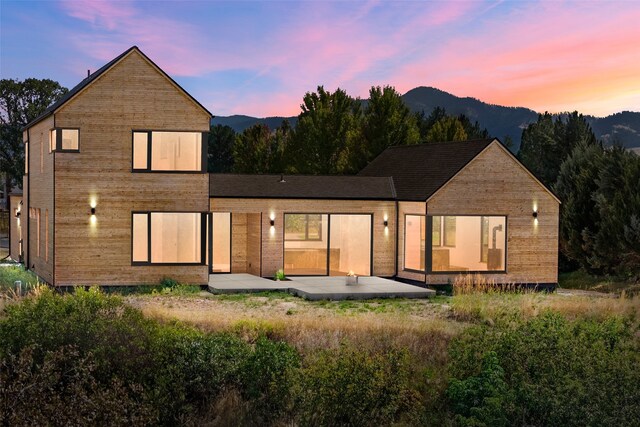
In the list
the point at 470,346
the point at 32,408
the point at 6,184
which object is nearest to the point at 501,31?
the point at 470,346

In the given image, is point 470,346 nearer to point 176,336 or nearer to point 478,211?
point 176,336

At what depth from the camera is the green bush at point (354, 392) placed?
446 inches

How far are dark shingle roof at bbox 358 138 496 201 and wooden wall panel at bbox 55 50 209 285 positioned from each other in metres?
7.60

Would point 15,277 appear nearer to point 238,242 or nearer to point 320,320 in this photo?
point 238,242

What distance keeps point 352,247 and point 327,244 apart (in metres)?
0.87

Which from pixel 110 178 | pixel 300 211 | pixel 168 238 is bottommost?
pixel 168 238

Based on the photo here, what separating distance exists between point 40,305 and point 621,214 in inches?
826

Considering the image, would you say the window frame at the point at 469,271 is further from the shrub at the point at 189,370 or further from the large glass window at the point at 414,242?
the shrub at the point at 189,370

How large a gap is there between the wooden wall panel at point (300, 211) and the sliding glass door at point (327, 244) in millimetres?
232

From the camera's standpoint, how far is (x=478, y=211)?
2620cm

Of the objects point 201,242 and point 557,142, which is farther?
point 557,142

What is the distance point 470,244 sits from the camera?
26422mm

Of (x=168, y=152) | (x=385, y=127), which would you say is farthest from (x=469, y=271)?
(x=385, y=127)

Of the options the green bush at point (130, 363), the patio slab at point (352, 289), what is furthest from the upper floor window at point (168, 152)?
the green bush at point (130, 363)
